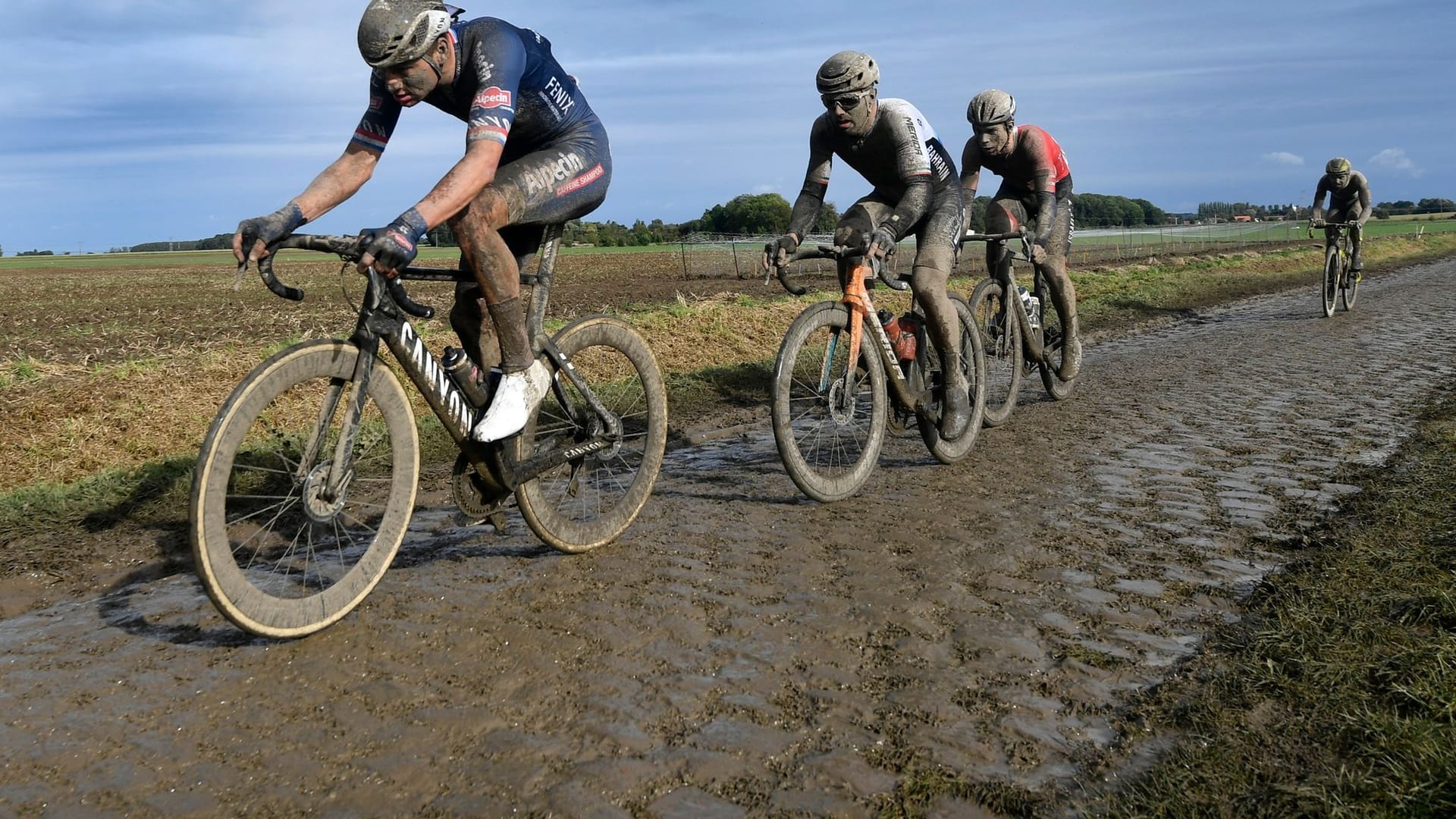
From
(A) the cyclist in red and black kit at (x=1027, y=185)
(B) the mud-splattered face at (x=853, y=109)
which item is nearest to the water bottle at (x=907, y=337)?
(B) the mud-splattered face at (x=853, y=109)

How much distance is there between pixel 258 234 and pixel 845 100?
362 centimetres

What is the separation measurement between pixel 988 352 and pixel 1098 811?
6294mm

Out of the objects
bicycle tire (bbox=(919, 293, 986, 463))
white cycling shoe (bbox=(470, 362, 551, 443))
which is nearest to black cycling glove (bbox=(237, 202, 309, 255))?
white cycling shoe (bbox=(470, 362, 551, 443))

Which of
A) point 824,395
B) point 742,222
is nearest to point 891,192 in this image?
point 824,395

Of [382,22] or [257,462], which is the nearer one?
[382,22]

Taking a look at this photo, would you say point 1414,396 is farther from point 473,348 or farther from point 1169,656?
point 473,348

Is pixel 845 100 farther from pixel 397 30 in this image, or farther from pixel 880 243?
pixel 397 30

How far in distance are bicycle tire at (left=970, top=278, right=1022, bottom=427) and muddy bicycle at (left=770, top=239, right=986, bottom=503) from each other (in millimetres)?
1301

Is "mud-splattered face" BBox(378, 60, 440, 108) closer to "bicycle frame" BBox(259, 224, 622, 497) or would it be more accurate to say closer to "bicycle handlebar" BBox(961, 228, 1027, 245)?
"bicycle frame" BBox(259, 224, 622, 497)

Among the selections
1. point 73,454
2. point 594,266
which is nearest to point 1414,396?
point 73,454

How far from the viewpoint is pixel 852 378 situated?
20.9 feet

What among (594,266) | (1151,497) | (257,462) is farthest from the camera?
(594,266)

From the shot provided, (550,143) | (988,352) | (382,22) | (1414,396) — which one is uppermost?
(382,22)

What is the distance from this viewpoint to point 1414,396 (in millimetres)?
9086
